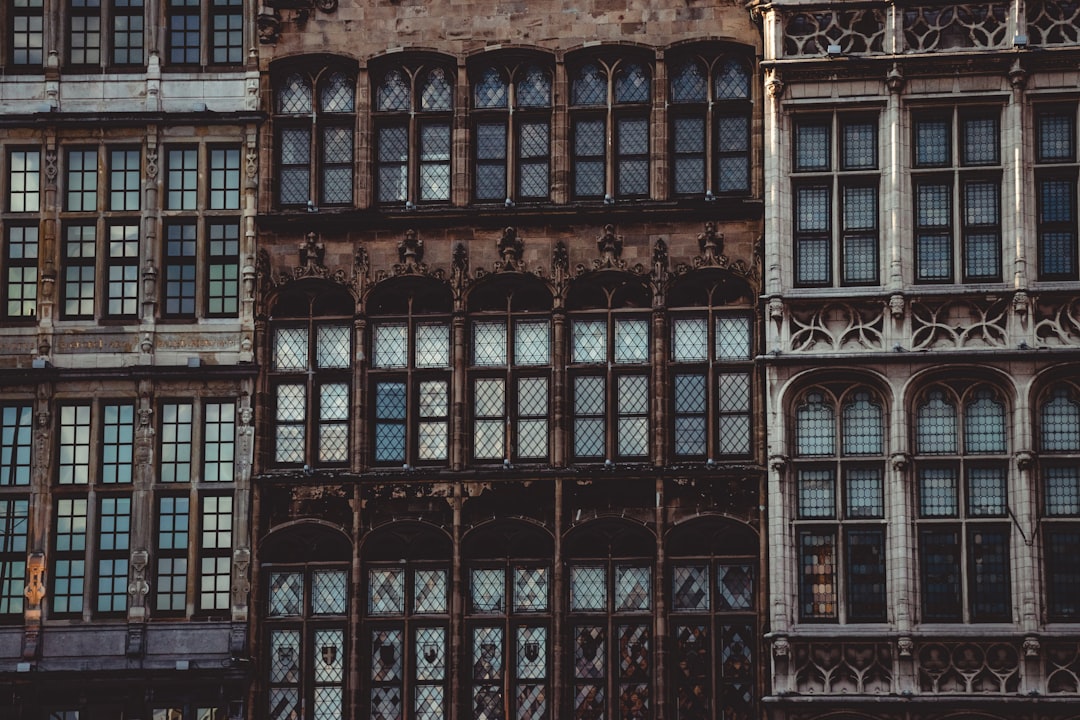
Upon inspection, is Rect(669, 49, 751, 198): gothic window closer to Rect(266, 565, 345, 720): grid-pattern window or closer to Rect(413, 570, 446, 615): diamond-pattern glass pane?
Rect(413, 570, 446, 615): diamond-pattern glass pane

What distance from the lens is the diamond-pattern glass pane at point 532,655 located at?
99.2ft

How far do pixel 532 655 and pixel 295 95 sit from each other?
364 inches

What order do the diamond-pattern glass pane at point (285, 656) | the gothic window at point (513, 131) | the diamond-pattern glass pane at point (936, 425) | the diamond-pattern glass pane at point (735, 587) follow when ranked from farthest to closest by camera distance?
1. the gothic window at point (513, 131)
2. the diamond-pattern glass pane at point (285, 656)
3. the diamond-pattern glass pane at point (735, 587)
4. the diamond-pattern glass pane at point (936, 425)

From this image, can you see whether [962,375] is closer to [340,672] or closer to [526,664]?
[526,664]

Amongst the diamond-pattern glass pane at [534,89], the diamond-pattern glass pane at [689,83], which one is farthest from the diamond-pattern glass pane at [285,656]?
the diamond-pattern glass pane at [689,83]

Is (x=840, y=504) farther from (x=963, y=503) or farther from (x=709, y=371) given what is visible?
(x=709, y=371)

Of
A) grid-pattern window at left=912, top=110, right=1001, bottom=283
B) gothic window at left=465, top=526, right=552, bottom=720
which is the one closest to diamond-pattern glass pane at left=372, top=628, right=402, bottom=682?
gothic window at left=465, top=526, right=552, bottom=720

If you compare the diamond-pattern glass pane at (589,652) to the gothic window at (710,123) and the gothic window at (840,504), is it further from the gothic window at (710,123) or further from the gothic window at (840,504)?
the gothic window at (710,123)

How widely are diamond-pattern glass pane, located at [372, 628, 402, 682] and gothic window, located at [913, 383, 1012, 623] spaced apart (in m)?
7.51

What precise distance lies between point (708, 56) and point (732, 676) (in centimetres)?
918

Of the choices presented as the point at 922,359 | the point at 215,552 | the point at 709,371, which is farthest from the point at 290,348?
the point at 922,359

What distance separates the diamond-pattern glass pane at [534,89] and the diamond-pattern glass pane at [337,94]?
8.47 feet

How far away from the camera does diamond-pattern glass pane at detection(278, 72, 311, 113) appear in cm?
3216

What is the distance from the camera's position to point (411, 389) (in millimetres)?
31188
